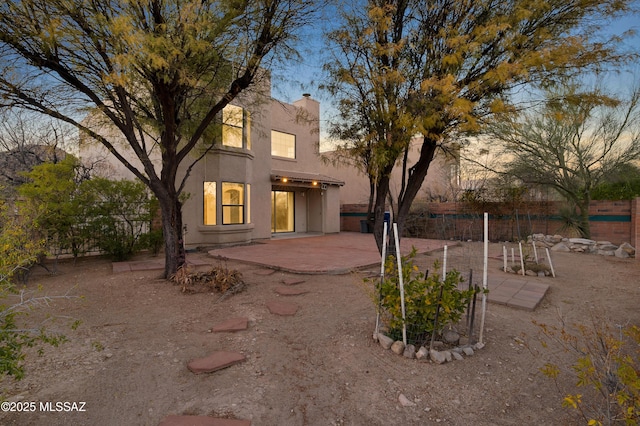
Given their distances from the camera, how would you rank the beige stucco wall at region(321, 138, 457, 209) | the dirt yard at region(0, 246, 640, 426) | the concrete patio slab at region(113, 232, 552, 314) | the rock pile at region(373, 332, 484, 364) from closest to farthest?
the dirt yard at region(0, 246, 640, 426), the rock pile at region(373, 332, 484, 364), the concrete patio slab at region(113, 232, 552, 314), the beige stucco wall at region(321, 138, 457, 209)

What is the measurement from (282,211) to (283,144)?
10.9ft

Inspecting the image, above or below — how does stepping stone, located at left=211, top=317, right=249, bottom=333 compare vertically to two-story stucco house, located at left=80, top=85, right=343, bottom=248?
below

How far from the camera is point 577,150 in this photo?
12242 millimetres

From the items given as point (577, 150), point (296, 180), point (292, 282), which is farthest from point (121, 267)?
point (577, 150)

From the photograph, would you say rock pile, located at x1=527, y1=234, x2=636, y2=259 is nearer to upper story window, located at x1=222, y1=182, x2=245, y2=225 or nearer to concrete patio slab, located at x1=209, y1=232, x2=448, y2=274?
concrete patio slab, located at x1=209, y1=232, x2=448, y2=274

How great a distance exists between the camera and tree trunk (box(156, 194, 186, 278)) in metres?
6.54

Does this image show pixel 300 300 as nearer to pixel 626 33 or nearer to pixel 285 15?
pixel 285 15

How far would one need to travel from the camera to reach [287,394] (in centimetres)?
277

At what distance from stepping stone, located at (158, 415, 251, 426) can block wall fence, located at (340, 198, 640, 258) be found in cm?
811

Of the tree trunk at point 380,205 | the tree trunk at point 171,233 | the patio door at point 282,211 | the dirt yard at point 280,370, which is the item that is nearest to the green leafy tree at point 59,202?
the tree trunk at point 171,233

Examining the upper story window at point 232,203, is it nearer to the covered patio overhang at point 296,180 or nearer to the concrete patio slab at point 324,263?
the concrete patio slab at point 324,263

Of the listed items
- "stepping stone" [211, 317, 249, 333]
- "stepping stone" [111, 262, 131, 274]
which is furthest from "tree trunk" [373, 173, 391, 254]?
"stepping stone" [111, 262, 131, 274]

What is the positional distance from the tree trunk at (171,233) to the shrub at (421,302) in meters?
4.70

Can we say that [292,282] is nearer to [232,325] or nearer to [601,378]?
[232,325]
